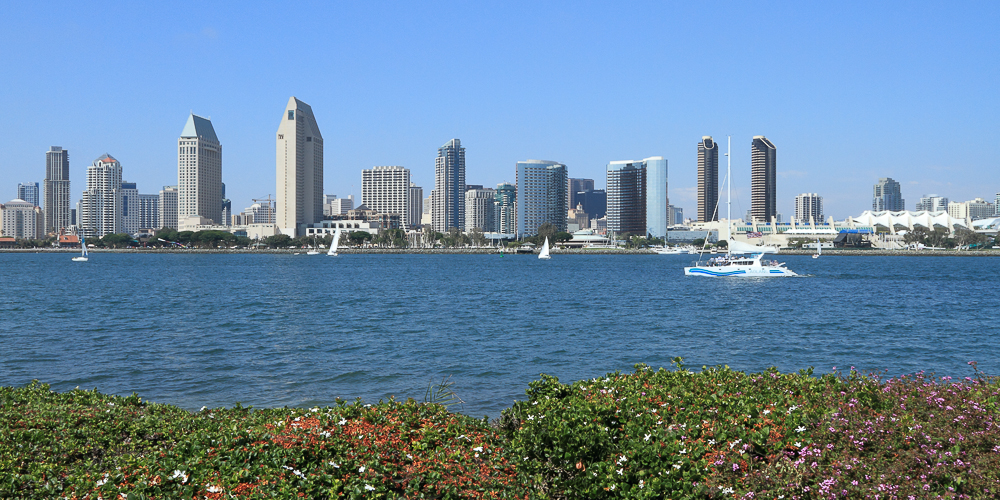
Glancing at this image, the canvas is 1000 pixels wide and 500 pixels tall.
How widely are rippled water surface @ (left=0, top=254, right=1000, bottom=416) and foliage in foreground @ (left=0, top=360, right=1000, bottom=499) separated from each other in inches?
254

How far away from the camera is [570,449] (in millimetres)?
7066

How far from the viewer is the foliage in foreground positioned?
5.93 meters

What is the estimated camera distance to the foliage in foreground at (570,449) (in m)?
5.93

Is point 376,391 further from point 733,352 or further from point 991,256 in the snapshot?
point 991,256

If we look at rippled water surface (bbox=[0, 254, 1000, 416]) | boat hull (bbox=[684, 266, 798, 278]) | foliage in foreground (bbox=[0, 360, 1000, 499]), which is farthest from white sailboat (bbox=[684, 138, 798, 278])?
foliage in foreground (bbox=[0, 360, 1000, 499])

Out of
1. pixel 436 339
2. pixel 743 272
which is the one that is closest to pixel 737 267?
pixel 743 272

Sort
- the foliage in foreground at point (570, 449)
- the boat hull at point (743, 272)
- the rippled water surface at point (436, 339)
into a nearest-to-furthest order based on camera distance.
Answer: the foliage in foreground at point (570, 449) → the rippled water surface at point (436, 339) → the boat hull at point (743, 272)

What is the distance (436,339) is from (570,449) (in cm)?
1869

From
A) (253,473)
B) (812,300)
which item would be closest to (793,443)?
(253,473)

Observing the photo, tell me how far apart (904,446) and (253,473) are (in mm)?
5878

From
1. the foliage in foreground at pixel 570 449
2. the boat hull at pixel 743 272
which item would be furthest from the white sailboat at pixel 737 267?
the foliage in foreground at pixel 570 449

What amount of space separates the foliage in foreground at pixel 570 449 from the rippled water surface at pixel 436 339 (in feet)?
21.1

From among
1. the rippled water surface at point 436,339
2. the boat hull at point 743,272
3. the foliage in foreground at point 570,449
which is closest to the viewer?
the foliage in foreground at point 570,449

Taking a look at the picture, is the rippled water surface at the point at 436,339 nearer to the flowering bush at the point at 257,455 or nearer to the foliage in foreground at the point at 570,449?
the flowering bush at the point at 257,455
